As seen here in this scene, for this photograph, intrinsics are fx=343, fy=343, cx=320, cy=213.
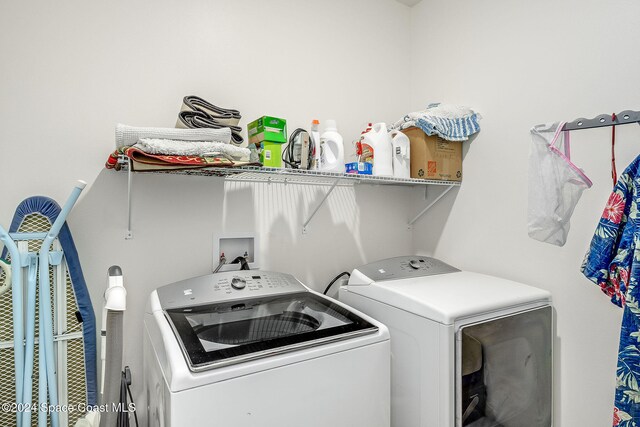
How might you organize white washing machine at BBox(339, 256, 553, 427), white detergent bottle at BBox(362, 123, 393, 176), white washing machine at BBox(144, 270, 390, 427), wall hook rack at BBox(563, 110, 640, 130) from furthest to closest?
white detergent bottle at BBox(362, 123, 393, 176) < white washing machine at BBox(339, 256, 553, 427) < wall hook rack at BBox(563, 110, 640, 130) < white washing machine at BBox(144, 270, 390, 427)

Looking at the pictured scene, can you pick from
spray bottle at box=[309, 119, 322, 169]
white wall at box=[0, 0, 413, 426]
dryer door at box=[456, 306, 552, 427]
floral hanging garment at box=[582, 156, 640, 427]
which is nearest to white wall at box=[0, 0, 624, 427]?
white wall at box=[0, 0, 413, 426]

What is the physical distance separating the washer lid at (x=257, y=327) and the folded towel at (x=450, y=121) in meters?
1.15

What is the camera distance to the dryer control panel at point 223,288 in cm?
142

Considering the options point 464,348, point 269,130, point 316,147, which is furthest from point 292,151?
point 464,348

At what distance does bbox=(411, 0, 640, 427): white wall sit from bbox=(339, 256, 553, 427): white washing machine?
14 centimetres

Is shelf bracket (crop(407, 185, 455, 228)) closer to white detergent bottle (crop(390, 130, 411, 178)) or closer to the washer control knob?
white detergent bottle (crop(390, 130, 411, 178))

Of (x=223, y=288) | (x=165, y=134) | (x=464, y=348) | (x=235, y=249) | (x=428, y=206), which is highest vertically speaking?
(x=165, y=134)

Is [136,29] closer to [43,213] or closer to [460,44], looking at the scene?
[43,213]

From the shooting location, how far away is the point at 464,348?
4.76 feet

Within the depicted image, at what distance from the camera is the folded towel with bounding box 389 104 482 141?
1.97 m

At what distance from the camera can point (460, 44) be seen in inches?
85.5

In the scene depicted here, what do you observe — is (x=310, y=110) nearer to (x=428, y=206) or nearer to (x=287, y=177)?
(x=287, y=177)

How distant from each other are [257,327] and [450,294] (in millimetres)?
862

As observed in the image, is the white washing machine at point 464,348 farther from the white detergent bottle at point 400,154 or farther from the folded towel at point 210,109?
the folded towel at point 210,109
